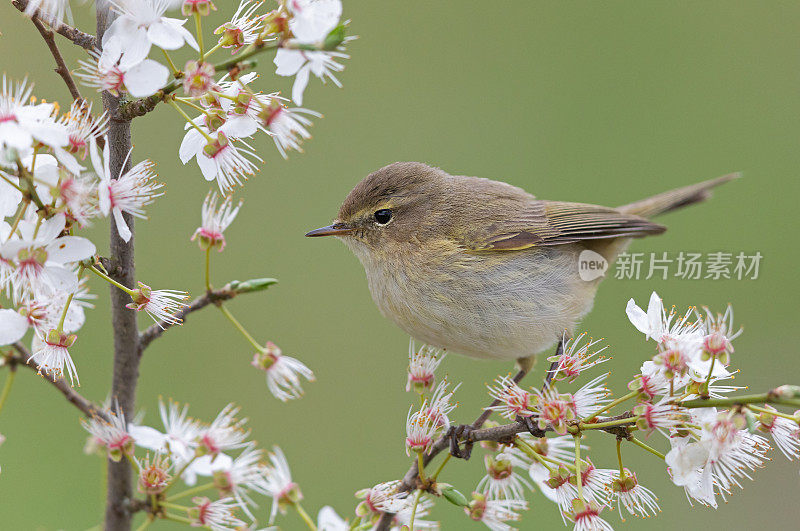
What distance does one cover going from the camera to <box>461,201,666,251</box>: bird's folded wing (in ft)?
11.5

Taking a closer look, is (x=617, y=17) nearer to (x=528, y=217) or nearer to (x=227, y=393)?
(x=528, y=217)

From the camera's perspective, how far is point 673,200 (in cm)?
420

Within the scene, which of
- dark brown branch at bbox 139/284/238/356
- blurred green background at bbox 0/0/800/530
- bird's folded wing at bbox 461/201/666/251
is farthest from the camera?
blurred green background at bbox 0/0/800/530

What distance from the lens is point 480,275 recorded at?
3.33 metres

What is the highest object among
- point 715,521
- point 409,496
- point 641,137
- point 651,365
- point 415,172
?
point 641,137

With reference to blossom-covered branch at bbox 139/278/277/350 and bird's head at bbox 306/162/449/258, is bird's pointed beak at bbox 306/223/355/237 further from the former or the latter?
blossom-covered branch at bbox 139/278/277/350

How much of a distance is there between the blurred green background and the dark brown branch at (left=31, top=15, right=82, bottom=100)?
2.80 meters

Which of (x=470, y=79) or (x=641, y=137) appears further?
(x=470, y=79)

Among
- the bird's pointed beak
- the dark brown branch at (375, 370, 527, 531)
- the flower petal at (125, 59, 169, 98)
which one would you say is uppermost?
the flower petal at (125, 59, 169, 98)

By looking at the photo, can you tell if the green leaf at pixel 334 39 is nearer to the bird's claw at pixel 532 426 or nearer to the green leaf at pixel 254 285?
the green leaf at pixel 254 285

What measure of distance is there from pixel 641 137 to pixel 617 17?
3.88 ft

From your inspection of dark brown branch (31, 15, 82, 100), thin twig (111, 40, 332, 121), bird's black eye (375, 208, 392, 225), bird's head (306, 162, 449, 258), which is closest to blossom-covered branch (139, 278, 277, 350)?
thin twig (111, 40, 332, 121)

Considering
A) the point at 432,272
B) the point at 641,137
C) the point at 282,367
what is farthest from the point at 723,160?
the point at 282,367

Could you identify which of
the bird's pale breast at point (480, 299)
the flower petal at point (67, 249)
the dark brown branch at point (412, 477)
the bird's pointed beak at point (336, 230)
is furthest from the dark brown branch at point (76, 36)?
the bird's pale breast at point (480, 299)
